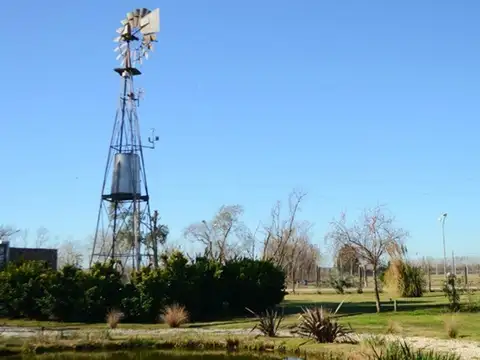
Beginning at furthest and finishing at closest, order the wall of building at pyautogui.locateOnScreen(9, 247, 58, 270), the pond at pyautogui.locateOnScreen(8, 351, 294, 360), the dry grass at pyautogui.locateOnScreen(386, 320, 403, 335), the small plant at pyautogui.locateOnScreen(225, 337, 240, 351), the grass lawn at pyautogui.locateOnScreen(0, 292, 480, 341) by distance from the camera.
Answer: the wall of building at pyautogui.locateOnScreen(9, 247, 58, 270)
the grass lawn at pyautogui.locateOnScreen(0, 292, 480, 341)
the small plant at pyautogui.locateOnScreen(225, 337, 240, 351)
the dry grass at pyautogui.locateOnScreen(386, 320, 403, 335)
the pond at pyautogui.locateOnScreen(8, 351, 294, 360)

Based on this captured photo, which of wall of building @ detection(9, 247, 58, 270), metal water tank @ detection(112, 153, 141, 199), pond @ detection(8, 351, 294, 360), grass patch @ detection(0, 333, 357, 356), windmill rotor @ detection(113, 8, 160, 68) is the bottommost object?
pond @ detection(8, 351, 294, 360)

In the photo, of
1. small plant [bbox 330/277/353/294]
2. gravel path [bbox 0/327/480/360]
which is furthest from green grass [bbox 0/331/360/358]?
small plant [bbox 330/277/353/294]

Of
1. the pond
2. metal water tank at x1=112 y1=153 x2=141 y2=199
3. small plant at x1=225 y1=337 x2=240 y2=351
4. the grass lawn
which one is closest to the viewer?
the pond

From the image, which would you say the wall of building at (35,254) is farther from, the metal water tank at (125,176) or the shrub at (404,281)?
the shrub at (404,281)

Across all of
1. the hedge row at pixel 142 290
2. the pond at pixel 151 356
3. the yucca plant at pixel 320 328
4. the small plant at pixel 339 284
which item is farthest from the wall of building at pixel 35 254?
the yucca plant at pixel 320 328

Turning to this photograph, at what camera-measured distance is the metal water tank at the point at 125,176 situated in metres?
39.0

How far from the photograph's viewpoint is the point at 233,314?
32.5 meters

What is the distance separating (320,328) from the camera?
1930 cm

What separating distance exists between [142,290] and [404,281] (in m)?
20.5

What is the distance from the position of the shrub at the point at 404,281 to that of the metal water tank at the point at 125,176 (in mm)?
18071

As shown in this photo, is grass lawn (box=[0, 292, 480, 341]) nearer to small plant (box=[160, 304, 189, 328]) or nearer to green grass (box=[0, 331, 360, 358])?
small plant (box=[160, 304, 189, 328])

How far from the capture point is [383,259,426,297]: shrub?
42656 mm

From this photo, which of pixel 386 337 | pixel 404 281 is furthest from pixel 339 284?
pixel 386 337

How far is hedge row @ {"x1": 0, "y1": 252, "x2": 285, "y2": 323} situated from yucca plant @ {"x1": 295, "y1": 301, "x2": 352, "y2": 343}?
11.7 metres
